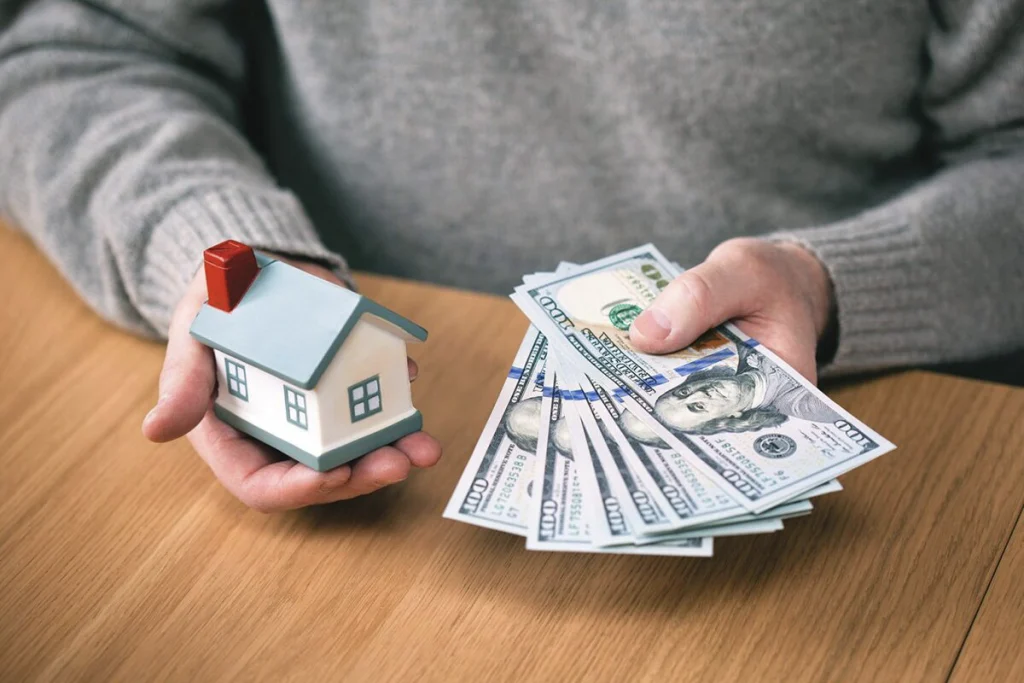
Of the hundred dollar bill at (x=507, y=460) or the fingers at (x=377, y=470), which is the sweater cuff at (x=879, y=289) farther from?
the fingers at (x=377, y=470)

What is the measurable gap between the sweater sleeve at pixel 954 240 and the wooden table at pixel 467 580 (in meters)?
0.07

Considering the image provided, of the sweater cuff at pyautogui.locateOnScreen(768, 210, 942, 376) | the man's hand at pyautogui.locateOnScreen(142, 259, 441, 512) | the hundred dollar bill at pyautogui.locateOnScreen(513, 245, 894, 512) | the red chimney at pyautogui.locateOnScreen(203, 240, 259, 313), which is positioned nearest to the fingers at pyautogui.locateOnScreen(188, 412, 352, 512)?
the man's hand at pyautogui.locateOnScreen(142, 259, 441, 512)

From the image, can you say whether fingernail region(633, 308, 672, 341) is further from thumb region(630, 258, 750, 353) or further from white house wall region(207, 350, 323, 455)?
white house wall region(207, 350, 323, 455)

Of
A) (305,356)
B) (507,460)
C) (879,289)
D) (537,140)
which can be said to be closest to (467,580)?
(507,460)

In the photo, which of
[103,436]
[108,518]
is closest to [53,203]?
[103,436]

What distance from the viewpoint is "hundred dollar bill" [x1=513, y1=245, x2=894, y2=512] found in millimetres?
620

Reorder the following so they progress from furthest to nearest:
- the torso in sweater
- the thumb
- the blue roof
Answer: the torso in sweater, the thumb, the blue roof

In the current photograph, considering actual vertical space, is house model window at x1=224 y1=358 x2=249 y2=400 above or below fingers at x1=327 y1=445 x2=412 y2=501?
above

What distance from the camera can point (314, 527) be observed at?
2.23ft

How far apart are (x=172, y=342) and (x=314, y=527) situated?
18 centimetres

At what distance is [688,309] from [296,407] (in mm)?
312

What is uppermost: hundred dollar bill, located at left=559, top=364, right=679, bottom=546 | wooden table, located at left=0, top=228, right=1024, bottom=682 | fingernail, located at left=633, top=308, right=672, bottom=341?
fingernail, located at left=633, top=308, right=672, bottom=341

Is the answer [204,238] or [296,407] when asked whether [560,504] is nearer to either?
[296,407]

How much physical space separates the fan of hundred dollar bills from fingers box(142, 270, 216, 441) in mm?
194
